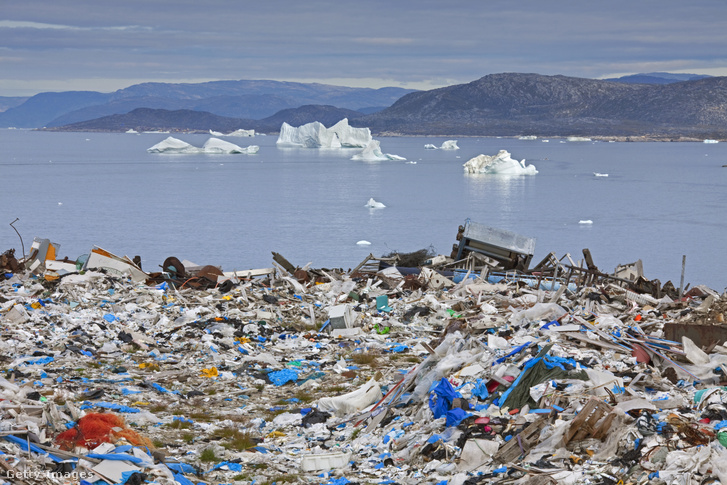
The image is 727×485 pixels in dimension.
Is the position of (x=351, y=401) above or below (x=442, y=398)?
below

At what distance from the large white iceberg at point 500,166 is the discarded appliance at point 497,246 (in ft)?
141

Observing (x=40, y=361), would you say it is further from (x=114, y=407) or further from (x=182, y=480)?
(x=182, y=480)

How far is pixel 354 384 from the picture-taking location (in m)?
8.94

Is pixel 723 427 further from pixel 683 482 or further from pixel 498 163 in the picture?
pixel 498 163

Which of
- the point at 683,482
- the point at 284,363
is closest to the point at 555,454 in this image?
the point at 683,482

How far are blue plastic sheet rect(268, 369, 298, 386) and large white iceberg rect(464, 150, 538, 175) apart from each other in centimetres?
5089

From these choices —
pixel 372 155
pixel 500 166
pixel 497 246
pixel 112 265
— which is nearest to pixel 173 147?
pixel 372 155

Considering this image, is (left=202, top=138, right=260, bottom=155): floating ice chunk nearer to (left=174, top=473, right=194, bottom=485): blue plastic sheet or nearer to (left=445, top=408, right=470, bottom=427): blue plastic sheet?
(left=445, top=408, right=470, bottom=427): blue plastic sheet

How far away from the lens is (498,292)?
1258 cm

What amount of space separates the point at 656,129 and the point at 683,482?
200703mm

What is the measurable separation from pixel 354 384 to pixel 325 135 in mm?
94886

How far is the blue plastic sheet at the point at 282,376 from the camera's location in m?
9.07

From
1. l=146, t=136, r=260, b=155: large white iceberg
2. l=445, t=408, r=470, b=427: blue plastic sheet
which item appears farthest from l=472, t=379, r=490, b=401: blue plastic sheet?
l=146, t=136, r=260, b=155: large white iceberg

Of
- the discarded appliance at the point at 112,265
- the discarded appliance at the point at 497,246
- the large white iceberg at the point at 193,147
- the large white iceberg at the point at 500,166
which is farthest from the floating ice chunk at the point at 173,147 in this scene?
the discarded appliance at the point at 497,246
